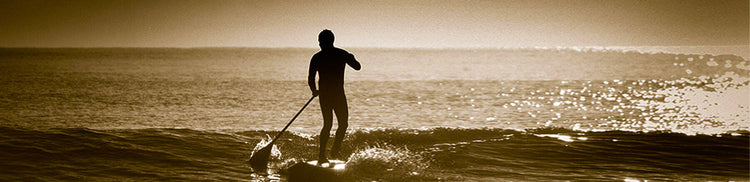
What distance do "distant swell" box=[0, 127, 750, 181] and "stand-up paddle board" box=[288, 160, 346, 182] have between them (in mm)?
398

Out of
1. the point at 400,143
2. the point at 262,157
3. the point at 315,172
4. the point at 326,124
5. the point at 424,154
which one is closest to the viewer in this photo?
the point at 315,172

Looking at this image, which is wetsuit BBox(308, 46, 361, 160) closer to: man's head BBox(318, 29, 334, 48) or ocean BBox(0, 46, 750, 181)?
man's head BBox(318, 29, 334, 48)

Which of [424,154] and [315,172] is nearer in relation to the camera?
[315,172]

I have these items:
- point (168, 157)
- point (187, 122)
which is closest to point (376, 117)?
point (187, 122)

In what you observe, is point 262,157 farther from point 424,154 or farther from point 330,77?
point 424,154

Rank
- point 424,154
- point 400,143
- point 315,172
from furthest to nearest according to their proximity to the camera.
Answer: point 400,143 → point 424,154 → point 315,172

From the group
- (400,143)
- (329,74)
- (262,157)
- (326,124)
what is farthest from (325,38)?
(400,143)

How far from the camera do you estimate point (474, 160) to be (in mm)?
13531

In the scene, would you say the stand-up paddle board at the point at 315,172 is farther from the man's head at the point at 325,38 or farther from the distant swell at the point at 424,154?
the man's head at the point at 325,38

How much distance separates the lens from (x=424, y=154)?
1409 cm

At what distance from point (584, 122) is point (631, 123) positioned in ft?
4.64

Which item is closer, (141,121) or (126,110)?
(141,121)

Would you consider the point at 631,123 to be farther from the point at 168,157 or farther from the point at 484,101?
the point at 168,157

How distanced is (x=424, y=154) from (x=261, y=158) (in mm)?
3265
